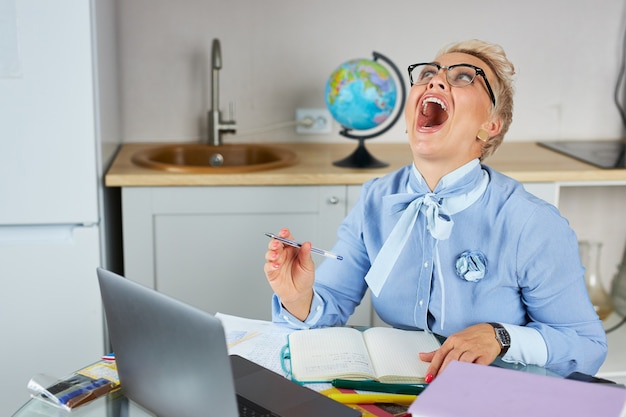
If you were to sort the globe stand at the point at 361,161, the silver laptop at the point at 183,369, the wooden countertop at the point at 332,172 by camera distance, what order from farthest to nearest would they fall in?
the globe stand at the point at 361,161, the wooden countertop at the point at 332,172, the silver laptop at the point at 183,369

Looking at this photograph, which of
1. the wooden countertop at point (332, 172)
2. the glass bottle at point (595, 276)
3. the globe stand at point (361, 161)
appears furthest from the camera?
the glass bottle at point (595, 276)

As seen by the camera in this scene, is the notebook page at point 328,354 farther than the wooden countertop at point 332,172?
No

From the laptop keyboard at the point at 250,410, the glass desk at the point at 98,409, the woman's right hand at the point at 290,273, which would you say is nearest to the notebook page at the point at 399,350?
the woman's right hand at the point at 290,273

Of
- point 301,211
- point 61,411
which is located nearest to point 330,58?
point 301,211

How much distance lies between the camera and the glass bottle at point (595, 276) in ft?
10.4

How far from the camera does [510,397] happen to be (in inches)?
43.3

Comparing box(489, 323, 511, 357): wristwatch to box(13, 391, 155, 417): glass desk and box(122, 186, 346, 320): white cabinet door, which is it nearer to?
box(13, 391, 155, 417): glass desk

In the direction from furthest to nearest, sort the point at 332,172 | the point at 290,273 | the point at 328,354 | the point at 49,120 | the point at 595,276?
the point at 595,276, the point at 332,172, the point at 49,120, the point at 290,273, the point at 328,354

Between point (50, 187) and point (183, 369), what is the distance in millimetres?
1358

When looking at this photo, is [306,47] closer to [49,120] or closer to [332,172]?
[332,172]

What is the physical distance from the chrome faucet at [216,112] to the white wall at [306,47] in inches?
4.7

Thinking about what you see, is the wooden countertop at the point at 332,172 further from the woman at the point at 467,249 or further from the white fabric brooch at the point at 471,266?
the white fabric brooch at the point at 471,266

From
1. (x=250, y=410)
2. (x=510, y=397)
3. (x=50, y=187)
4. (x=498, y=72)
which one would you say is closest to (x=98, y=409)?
(x=250, y=410)

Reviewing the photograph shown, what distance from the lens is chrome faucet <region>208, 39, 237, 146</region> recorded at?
108 inches
